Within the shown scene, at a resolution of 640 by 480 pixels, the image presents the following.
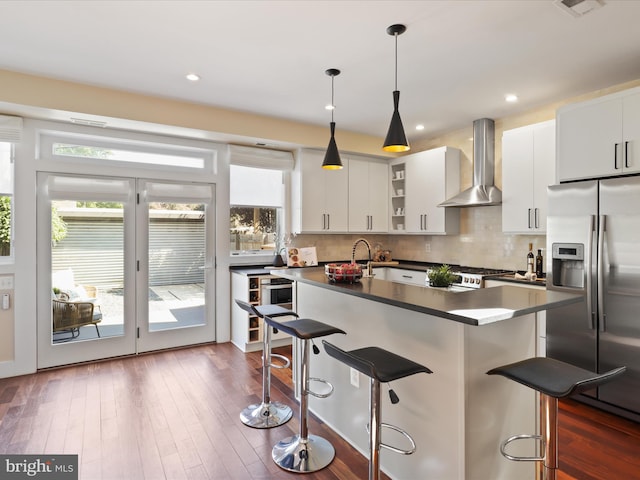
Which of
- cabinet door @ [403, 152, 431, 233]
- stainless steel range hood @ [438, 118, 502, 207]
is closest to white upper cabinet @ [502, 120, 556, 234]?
stainless steel range hood @ [438, 118, 502, 207]

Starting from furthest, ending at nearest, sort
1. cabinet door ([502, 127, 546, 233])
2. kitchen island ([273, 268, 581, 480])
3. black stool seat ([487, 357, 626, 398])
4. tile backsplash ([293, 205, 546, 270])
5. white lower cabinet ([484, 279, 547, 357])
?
tile backsplash ([293, 205, 546, 270])
cabinet door ([502, 127, 546, 233])
white lower cabinet ([484, 279, 547, 357])
kitchen island ([273, 268, 581, 480])
black stool seat ([487, 357, 626, 398])

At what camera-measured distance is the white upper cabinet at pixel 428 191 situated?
473 cm

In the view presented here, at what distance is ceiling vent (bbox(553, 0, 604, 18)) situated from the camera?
2.15 meters

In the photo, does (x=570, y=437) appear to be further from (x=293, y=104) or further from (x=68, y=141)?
(x=68, y=141)

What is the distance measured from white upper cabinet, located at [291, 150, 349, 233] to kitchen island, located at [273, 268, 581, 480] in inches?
104

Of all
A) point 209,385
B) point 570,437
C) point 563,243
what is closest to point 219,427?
point 209,385

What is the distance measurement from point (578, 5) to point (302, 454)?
3.16 m

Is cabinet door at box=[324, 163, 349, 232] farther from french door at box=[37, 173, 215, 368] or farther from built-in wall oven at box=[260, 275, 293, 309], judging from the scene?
french door at box=[37, 173, 215, 368]

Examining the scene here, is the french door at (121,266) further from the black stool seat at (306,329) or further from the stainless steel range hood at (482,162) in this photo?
the stainless steel range hood at (482,162)

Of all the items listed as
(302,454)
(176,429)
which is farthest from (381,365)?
(176,429)

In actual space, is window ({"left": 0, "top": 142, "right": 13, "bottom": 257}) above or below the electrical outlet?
above

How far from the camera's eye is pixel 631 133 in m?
2.78

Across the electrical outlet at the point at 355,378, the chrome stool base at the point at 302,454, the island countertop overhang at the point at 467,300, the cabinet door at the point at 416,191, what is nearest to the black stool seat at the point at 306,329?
the island countertop overhang at the point at 467,300

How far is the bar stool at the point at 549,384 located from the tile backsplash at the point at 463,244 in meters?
2.85
